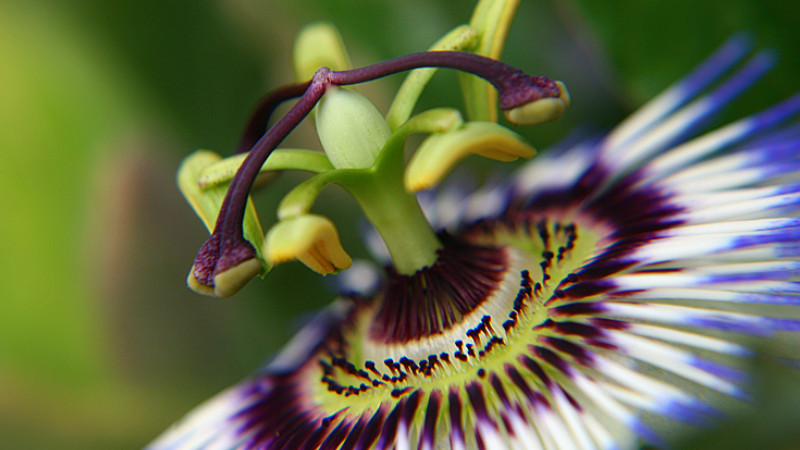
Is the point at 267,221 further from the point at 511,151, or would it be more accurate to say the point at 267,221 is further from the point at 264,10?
the point at 511,151

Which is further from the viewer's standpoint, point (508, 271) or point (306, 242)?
point (508, 271)

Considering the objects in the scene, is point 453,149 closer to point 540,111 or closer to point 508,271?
point 540,111

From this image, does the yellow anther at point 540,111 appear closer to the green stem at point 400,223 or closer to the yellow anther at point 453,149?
the yellow anther at point 453,149

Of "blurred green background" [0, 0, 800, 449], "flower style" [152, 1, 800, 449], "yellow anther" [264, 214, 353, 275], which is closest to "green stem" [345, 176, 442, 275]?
"flower style" [152, 1, 800, 449]

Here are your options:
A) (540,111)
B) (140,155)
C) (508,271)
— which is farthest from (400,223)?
(140,155)

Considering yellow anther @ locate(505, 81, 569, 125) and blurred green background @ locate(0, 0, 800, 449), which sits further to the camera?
blurred green background @ locate(0, 0, 800, 449)

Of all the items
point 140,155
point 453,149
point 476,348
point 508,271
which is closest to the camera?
point 453,149

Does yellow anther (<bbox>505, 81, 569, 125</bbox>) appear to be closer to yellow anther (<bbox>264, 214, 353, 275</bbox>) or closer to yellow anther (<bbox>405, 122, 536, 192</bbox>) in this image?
yellow anther (<bbox>405, 122, 536, 192</bbox>)
